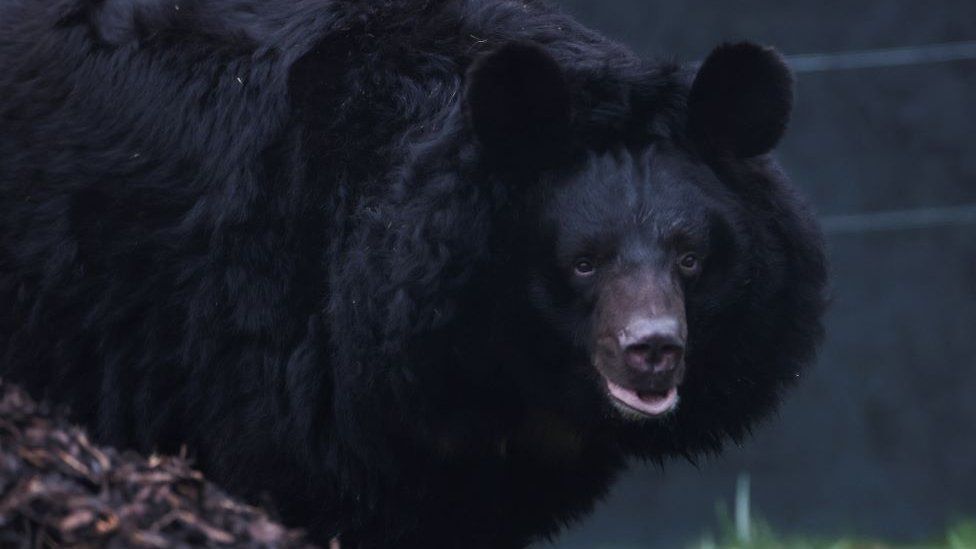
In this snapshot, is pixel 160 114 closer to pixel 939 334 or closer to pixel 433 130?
pixel 433 130

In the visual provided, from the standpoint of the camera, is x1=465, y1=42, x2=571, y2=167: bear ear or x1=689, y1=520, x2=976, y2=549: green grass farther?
x1=689, y1=520, x2=976, y2=549: green grass

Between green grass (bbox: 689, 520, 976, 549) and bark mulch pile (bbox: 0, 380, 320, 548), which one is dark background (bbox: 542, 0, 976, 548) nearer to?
green grass (bbox: 689, 520, 976, 549)

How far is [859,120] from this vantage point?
8523 mm

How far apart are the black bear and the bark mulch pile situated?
51.3 inches

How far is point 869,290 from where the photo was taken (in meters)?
8.59

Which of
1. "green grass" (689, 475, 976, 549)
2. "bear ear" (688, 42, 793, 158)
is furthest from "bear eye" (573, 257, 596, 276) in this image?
"green grass" (689, 475, 976, 549)

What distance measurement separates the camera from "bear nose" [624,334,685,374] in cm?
421

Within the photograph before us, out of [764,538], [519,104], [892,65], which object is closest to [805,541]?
[764,538]

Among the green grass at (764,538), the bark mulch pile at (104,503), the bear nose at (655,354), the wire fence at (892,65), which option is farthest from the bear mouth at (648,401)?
the wire fence at (892,65)

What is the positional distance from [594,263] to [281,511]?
1138 mm

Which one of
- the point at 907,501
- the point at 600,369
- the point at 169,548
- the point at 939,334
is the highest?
the point at 169,548

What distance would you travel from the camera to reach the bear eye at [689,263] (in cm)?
445

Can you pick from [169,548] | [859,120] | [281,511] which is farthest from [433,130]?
[859,120]

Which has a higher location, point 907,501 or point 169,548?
point 169,548
